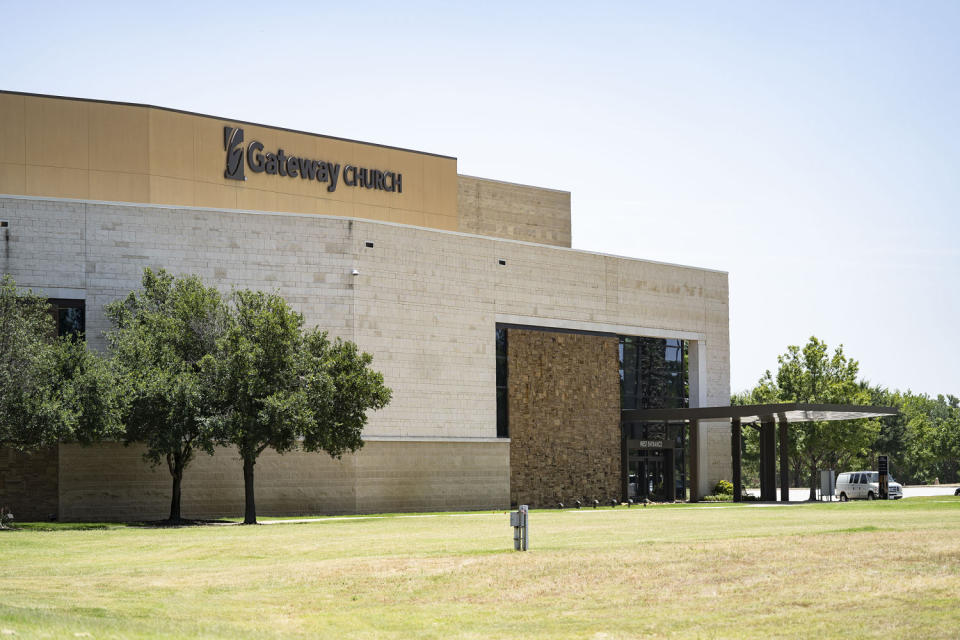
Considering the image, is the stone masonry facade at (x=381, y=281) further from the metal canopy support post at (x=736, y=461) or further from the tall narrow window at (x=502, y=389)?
the metal canopy support post at (x=736, y=461)

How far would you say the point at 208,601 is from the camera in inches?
709

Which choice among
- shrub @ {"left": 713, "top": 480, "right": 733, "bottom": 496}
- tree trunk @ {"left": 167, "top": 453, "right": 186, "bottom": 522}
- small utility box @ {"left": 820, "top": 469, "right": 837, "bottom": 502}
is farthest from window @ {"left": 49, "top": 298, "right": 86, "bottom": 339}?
small utility box @ {"left": 820, "top": 469, "right": 837, "bottom": 502}

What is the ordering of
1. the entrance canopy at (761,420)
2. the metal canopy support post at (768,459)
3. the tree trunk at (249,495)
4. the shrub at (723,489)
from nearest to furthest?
the tree trunk at (249,495) → the entrance canopy at (761,420) → the metal canopy support post at (768,459) → the shrub at (723,489)

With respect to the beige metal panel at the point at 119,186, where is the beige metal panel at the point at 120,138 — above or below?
above

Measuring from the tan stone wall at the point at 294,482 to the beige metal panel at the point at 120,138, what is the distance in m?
11.5

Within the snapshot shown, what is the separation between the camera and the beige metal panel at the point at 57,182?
4619cm

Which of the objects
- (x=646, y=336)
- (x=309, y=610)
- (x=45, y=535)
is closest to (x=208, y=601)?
(x=309, y=610)

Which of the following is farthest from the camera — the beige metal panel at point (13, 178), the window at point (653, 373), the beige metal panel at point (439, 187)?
the window at point (653, 373)

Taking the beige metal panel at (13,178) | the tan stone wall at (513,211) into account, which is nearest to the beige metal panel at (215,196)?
the beige metal panel at (13,178)

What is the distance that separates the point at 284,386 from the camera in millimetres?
39094

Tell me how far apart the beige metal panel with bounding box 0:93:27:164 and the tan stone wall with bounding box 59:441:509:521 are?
1232 centimetres

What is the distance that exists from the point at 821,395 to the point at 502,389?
74.5 ft

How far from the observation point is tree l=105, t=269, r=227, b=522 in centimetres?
3841

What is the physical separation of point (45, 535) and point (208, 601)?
17.5 m
